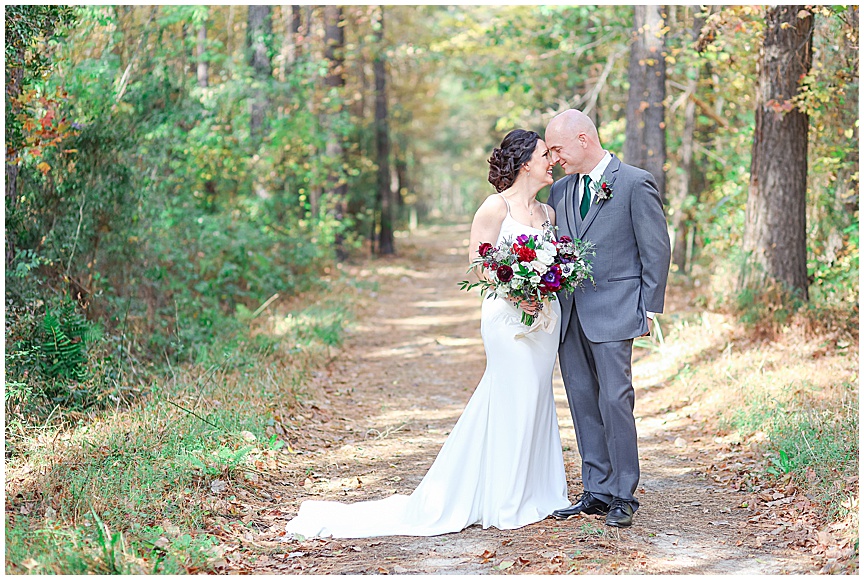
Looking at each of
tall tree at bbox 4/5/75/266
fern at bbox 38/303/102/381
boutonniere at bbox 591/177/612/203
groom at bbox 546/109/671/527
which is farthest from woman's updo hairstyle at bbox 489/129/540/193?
tall tree at bbox 4/5/75/266

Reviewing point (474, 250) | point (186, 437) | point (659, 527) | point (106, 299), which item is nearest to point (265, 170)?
point (106, 299)

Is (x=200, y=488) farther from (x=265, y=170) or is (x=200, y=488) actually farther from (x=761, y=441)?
(x=265, y=170)

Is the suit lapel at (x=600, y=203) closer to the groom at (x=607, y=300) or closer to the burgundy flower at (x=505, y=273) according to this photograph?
the groom at (x=607, y=300)

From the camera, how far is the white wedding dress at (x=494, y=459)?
4.89 m

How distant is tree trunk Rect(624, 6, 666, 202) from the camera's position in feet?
37.3

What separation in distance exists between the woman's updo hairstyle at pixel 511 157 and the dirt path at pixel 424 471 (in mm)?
2067

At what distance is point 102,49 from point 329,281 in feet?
22.0

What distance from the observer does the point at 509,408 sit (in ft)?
16.3

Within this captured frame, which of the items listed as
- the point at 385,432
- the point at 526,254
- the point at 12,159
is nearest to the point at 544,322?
the point at 526,254

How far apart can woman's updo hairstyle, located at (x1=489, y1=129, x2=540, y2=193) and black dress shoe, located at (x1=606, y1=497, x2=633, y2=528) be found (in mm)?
1988

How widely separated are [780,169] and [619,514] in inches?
234

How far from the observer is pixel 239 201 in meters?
13.5

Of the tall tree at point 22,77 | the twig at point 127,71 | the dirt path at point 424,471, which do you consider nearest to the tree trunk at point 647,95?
the dirt path at point 424,471

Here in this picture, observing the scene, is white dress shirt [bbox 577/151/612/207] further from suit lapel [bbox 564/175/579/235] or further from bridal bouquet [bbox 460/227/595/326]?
bridal bouquet [bbox 460/227/595/326]
